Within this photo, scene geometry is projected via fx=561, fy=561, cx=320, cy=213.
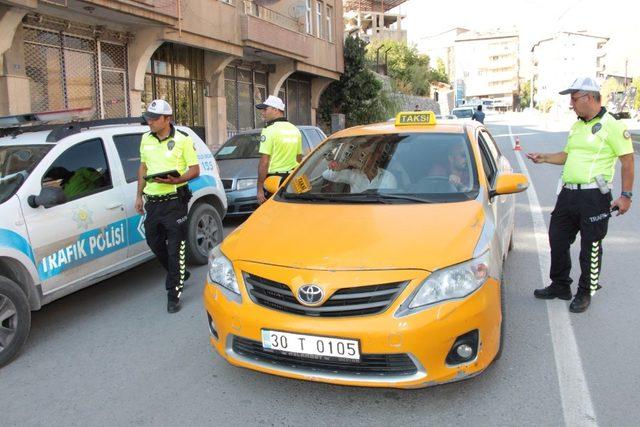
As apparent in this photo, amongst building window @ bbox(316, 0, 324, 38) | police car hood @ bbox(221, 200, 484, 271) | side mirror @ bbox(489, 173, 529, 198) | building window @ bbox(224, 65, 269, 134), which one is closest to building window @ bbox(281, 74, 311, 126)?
building window @ bbox(316, 0, 324, 38)

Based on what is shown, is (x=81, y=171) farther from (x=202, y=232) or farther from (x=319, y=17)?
(x=319, y=17)

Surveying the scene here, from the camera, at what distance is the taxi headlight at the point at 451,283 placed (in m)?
2.91

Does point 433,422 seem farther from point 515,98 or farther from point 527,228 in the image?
point 515,98

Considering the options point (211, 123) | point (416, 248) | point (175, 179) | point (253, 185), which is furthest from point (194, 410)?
point (211, 123)

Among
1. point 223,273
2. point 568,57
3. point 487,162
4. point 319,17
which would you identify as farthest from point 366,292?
point 568,57

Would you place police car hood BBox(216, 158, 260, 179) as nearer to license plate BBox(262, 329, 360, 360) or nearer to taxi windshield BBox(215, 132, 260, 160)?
taxi windshield BBox(215, 132, 260, 160)

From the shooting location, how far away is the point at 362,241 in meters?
3.25

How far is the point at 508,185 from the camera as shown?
3926 millimetres

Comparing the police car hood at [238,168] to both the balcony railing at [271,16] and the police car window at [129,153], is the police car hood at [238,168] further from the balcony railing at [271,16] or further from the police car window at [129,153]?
the balcony railing at [271,16]

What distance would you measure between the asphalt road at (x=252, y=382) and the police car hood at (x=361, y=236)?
2.64 feet

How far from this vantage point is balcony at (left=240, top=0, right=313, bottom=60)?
16.9 meters

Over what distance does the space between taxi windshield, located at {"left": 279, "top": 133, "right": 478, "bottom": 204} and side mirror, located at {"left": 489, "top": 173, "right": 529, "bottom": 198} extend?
161mm

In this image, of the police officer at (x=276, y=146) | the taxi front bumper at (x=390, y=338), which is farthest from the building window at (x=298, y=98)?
the taxi front bumper at (x=390, y=338)

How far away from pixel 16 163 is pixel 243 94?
1619cm
